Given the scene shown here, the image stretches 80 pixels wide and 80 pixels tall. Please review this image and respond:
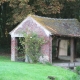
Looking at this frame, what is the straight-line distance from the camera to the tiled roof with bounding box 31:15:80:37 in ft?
94.4

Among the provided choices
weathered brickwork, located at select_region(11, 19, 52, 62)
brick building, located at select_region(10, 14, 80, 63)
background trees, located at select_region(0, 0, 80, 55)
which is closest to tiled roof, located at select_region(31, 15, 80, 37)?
brick building, located at select_region(10, 14, 80, 63)

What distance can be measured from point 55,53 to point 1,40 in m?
10.5

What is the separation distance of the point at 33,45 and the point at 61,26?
152 inches

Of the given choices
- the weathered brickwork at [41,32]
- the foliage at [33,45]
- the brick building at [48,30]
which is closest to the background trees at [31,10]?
the brick building at [48,30]

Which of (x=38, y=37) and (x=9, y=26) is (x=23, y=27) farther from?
(x=9, y=26)

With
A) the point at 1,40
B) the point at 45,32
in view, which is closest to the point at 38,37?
the point at 45,32

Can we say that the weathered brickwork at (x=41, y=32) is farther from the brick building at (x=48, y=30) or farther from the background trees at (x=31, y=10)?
the background trees at (x=31, y=10)

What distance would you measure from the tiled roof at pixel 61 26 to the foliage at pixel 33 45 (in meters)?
1.35

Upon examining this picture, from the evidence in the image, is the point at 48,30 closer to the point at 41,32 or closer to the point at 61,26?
the point at 41,32

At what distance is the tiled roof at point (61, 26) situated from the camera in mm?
28784

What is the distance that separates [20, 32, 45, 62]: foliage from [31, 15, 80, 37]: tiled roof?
4.42 ft

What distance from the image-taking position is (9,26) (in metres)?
41.1


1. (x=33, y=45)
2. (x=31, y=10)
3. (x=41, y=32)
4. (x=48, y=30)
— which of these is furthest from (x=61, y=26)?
(x=31, y=10)

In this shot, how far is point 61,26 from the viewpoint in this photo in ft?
Answer: 100
